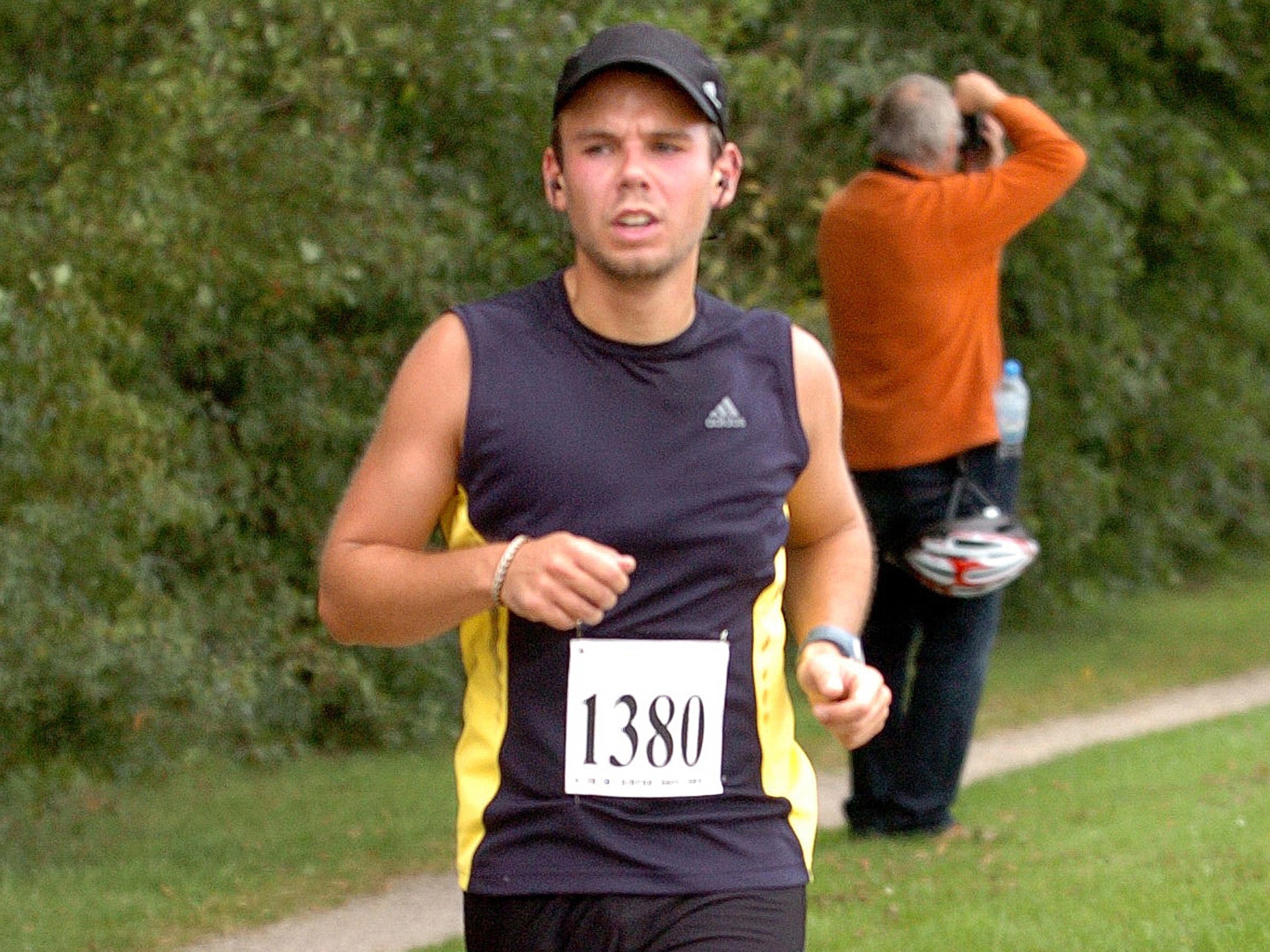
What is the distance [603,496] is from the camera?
303 centimetres

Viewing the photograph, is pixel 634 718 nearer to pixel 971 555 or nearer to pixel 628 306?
pixel 628 306

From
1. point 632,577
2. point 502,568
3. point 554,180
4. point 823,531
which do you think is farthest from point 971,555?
point 502,568

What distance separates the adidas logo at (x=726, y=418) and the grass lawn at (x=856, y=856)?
8.73ft

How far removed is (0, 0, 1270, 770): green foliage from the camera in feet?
21.8

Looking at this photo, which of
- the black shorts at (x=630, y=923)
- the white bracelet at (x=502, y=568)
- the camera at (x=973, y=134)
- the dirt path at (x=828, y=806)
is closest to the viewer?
the white bracelet at (x=502, y=568)

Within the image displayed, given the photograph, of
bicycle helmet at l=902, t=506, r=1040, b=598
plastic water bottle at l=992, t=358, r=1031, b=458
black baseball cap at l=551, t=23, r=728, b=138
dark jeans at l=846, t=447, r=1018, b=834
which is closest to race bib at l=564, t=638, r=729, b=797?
black baseball cap at l=551, t=23, r=728, b=138

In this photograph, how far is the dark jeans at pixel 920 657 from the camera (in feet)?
22.1

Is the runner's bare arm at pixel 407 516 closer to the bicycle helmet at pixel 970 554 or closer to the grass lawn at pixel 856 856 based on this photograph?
the grass lawn at pixel 856 856

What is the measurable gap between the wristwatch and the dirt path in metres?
2.93

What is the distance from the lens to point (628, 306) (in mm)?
3166

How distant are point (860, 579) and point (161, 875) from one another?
151 inches

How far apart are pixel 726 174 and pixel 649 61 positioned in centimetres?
30

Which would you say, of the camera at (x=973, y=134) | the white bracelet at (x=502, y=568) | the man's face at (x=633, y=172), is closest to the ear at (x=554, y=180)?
the man's face at (x=633, y=172)

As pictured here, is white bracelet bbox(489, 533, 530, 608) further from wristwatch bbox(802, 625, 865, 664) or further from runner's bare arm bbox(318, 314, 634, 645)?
wristwatch bbox(802, 625, 865, 664)
